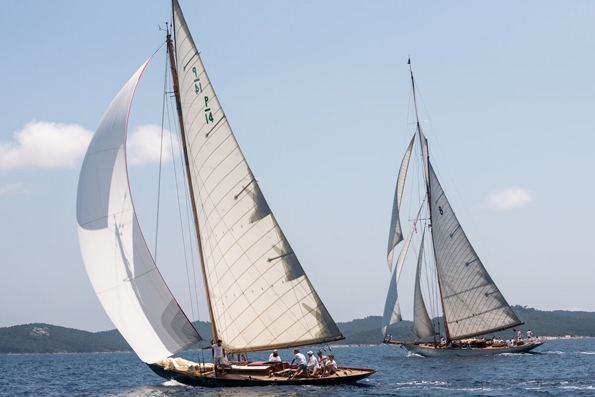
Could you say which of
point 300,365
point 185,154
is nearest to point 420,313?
point 300,365

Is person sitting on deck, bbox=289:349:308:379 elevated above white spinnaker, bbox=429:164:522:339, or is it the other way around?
white spinnaker, bbox=429:164:522:339

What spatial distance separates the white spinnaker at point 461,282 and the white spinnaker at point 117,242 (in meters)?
37.8

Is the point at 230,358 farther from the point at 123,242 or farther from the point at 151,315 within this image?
the point at 123,242

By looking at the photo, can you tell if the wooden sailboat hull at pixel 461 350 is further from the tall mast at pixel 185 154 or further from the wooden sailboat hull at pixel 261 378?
the tall mast at pixel 185 154

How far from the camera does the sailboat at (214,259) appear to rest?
33781 mm

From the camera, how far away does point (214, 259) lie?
35844 mm

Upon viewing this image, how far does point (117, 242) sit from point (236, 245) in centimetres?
509

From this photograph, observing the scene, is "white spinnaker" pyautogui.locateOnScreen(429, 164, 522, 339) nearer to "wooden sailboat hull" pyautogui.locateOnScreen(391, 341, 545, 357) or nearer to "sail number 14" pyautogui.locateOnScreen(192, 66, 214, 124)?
"wooden sailboat hull" pyautogui.locateOnScreen(391, 341, 545, 357)

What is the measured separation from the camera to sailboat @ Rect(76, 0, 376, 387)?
33781 mm

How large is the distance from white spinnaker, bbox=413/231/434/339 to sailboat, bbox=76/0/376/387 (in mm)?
32975

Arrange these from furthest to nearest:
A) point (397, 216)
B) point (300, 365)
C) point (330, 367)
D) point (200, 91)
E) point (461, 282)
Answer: point (461, 282)
point (397, 216)
point (330, 367)
point (200, 91)
point (300, 365)

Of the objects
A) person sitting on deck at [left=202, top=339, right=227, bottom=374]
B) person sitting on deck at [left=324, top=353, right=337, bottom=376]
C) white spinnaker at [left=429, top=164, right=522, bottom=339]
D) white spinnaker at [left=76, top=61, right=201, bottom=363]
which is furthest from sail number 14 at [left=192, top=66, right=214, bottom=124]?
white spinnaker at [left=429, top=164, right=522, bottom=339]

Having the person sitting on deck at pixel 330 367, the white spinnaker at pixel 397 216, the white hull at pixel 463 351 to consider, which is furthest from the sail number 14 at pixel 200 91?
the white hull at pixel 463 351

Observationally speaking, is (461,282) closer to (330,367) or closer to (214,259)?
(330,367)
